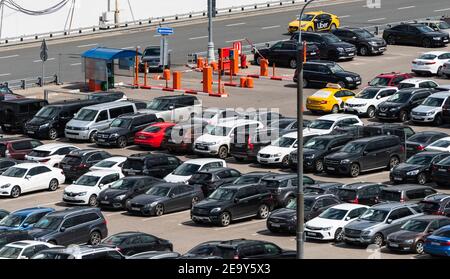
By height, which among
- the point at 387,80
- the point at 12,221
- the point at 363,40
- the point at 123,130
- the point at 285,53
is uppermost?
the point at 363,40

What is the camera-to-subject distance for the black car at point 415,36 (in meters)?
65.6

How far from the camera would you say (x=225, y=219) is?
34281mm

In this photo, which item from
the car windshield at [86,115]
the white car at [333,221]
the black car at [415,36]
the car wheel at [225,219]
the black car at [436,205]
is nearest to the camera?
the white car at [333,221]

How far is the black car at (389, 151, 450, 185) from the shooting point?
3812 cm

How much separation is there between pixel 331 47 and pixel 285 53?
8.66 feet

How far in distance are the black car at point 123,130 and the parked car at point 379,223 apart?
16.5 metres

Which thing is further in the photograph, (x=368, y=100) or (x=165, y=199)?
(x=368, y=100)

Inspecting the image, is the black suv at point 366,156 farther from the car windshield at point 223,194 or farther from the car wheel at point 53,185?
the car wheel at point 53,185

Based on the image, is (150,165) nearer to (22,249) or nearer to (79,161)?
(79,161)

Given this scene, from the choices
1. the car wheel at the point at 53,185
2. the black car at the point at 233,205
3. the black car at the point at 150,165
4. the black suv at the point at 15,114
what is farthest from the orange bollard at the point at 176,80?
the black car at the point at 233,205

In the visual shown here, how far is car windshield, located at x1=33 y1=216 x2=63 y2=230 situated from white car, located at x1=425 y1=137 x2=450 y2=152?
1524cm

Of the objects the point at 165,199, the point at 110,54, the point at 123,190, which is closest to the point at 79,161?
the point at 123,190

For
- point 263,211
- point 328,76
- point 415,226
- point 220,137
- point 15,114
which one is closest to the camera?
point 415,226

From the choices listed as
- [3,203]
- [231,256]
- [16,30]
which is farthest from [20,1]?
[231,256]
